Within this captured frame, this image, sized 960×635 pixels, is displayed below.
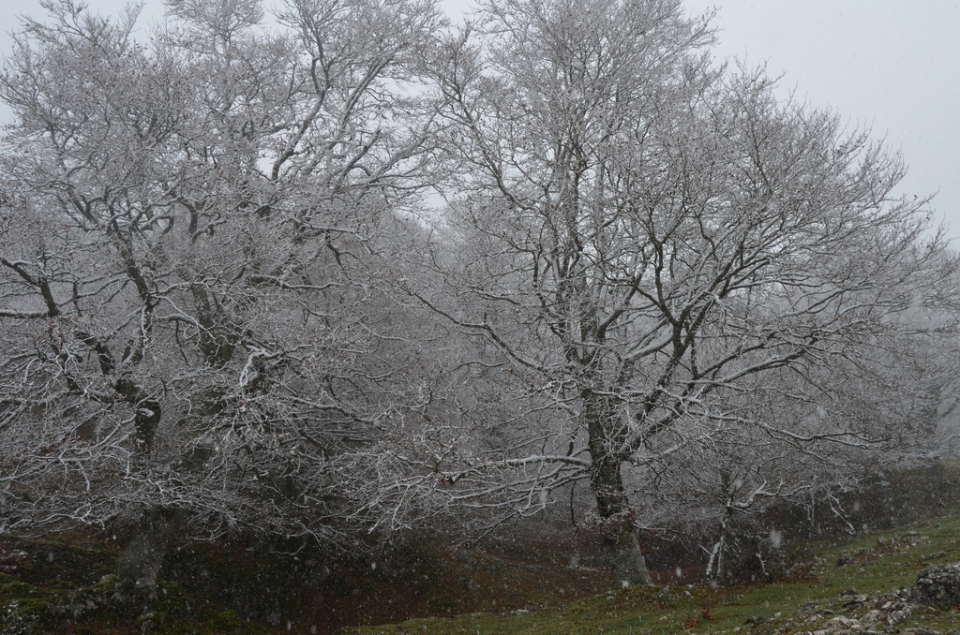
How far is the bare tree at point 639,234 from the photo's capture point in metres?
9.62

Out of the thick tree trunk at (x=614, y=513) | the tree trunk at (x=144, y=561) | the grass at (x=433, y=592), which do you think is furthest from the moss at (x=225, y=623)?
the thick tree trunk at (x=614, y=513)

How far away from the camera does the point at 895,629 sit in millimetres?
5730

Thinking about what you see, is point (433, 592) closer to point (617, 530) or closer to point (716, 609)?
point (617, 530)

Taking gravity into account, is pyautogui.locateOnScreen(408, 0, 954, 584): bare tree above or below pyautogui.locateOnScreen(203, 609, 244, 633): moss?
above

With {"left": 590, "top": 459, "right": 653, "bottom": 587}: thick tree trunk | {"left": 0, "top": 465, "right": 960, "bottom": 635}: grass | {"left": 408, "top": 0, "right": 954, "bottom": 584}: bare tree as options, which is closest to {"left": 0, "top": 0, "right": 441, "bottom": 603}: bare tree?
{"left": 0, "top": 465, "right": 960, "bottom": 635}: grass

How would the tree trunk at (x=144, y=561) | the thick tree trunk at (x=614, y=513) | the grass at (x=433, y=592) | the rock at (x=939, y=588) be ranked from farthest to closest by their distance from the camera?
the thick tree trunk at (x=614, y=513)
the tree trunk at (x=144, y=561)
the grass at (x=433, y=592)
the rock at (x=939, y=588)

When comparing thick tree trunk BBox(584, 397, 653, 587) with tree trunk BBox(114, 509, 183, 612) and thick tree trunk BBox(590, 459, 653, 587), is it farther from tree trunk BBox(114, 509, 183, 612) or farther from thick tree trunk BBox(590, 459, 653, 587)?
tree trunk BBox(114, 509, 183, 612)

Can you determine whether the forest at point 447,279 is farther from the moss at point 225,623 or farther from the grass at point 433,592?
the moss at point 225,623

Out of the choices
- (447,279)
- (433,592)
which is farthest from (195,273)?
(433,592)

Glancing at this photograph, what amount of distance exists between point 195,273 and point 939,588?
38.4ft

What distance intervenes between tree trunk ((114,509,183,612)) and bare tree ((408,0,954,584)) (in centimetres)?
536

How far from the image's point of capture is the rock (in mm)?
6375

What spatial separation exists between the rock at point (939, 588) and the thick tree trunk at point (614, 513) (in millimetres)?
4440

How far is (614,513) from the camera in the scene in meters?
10.9
